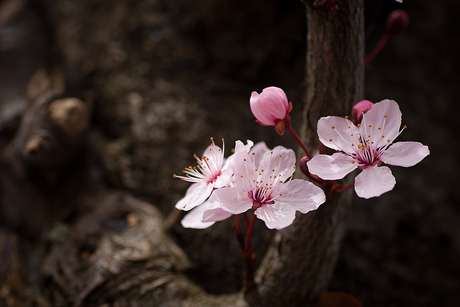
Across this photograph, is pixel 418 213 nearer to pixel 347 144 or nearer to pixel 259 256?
pixel 259 256

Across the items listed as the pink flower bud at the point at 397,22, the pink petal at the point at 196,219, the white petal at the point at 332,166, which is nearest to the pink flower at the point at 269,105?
the white petal at the point at 332,166

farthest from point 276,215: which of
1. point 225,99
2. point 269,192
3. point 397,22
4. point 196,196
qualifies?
point 225,99

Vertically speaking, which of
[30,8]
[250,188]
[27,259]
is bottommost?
[27,259]

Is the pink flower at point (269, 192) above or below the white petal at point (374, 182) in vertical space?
below

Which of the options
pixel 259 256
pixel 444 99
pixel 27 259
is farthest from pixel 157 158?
pixel 444 99

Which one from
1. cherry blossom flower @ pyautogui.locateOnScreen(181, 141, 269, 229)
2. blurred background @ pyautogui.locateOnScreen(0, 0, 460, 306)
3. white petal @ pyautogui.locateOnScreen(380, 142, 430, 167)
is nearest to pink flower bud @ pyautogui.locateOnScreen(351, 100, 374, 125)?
white petal @ pyautogui.locateOnScreen(380, 142, 430, 167)

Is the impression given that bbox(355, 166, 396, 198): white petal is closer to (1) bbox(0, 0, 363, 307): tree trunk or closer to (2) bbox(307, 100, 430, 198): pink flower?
(2) bbox(307, 100, 430, 198): pink flower

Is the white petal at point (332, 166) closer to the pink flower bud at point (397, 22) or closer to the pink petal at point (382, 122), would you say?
the pink petal at point (382, 122)
